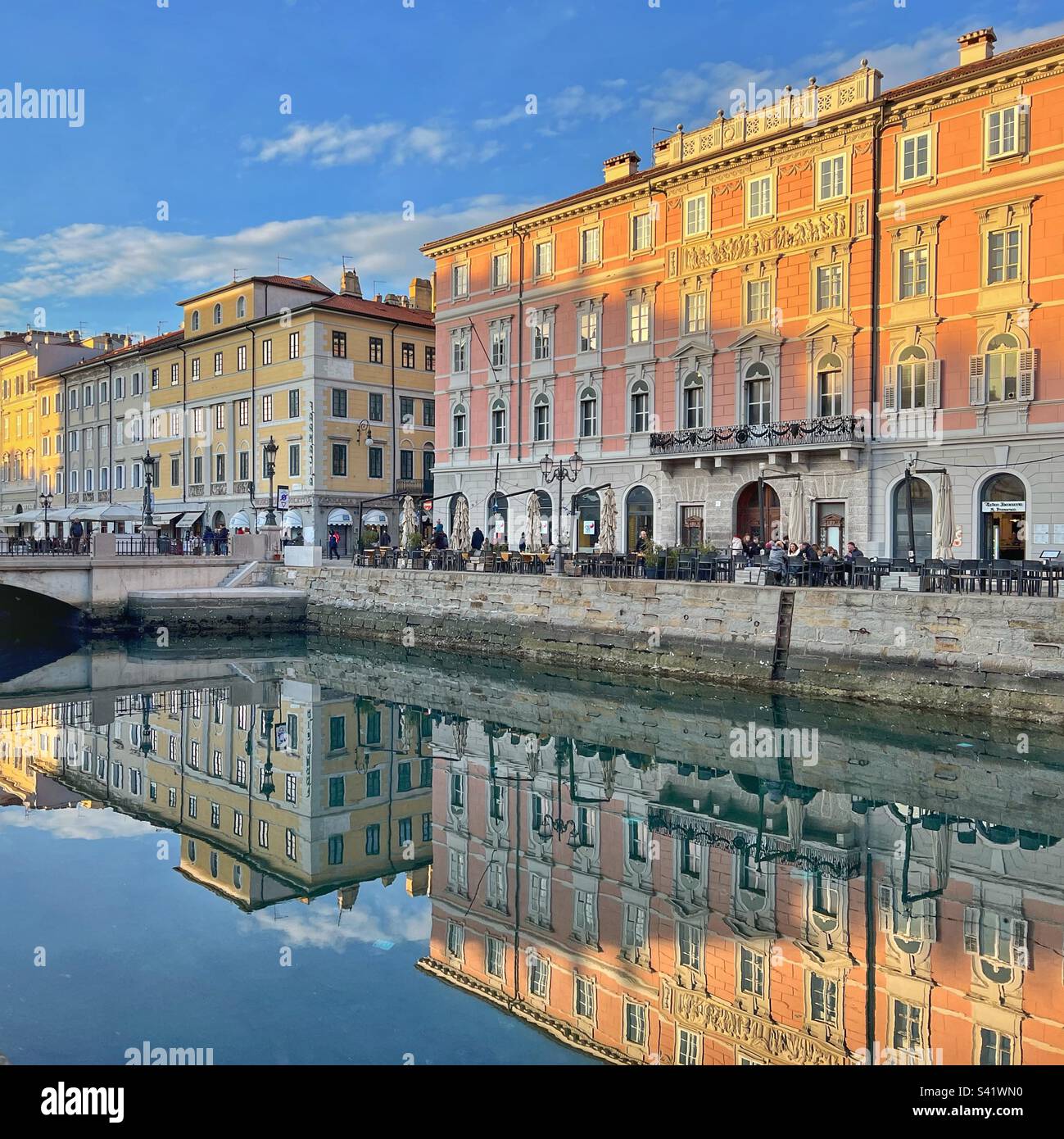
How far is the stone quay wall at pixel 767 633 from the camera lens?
19.2 metres

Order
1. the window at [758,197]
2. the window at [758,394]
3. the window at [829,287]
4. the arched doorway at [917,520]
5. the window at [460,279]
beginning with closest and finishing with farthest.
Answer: the arched doorway at [917,520] < the window at [829,287] < the window at [758,197] < the window at [758,394] < the window at [460,279]

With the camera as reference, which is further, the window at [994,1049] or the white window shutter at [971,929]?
the white window shutter at [971,929]

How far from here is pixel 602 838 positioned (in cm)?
1370

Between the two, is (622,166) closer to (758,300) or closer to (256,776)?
(758,300)

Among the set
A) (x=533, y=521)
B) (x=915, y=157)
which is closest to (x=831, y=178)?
(x=915, y=157)

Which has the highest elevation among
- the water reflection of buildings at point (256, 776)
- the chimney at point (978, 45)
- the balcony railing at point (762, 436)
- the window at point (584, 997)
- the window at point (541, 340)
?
the chimney at point (978, 45)

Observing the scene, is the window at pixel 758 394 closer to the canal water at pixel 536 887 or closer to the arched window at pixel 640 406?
the arched window at pixel 640 406

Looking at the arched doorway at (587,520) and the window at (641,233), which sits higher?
the window at (641,233)

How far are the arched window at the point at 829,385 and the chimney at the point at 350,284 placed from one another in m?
30.9

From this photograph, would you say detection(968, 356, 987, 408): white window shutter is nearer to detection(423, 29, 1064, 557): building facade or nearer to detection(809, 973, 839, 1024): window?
detection(423, 29, 1064, 557): building facade

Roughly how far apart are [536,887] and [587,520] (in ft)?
89.7

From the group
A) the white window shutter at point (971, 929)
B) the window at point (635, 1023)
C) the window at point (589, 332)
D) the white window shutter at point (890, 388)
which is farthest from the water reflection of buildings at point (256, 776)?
the window at point (589, 332)

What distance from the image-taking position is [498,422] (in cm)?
4172

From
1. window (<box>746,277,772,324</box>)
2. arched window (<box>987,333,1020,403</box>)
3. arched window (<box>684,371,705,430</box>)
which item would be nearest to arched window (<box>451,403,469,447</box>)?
arched window (<box>684,371,705,430</box>)
